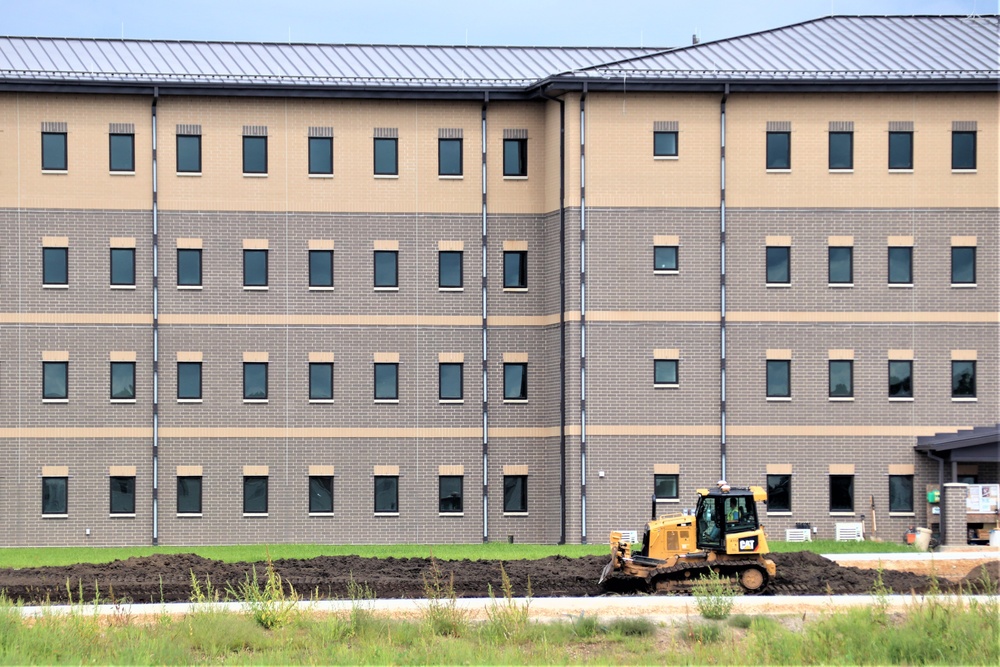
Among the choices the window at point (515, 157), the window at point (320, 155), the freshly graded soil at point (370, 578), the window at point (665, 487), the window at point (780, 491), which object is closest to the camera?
the freshly graded soil at point (370, 578)

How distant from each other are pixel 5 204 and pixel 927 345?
2855cm

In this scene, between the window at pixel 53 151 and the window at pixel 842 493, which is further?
the window at pixel 53 151

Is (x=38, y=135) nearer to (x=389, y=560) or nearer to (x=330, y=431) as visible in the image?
(x=330, y=431)

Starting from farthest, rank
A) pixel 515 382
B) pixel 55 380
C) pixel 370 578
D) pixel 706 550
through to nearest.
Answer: pixel 515 382 < pixel 55 380 < pixel 370 578 < pixel 706 550

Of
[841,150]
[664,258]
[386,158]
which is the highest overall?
[841,150]

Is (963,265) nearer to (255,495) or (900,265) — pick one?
(900,265)

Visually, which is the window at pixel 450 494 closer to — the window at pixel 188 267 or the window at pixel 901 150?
the window at pixel 188 267

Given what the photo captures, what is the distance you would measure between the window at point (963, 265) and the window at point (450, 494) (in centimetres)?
1648

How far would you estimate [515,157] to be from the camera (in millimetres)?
43938

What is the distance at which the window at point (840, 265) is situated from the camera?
1667 inches

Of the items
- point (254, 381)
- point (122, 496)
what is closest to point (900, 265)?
point (254, 381)

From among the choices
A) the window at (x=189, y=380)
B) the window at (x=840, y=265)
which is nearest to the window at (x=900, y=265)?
the window at (x=840, y=265)

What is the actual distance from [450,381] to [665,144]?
9897 mm

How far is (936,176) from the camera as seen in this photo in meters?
42.5
